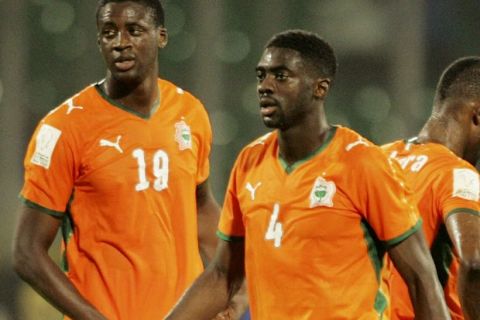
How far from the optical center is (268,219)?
4.64 metres

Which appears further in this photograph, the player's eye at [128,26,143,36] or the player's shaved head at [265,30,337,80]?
the player's eye at [128,26,143,36]

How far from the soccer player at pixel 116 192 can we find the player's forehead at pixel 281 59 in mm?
633

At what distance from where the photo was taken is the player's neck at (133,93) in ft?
17.1

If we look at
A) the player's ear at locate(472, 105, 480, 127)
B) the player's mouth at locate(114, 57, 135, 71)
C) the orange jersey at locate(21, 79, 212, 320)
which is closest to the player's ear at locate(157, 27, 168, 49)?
the player's mouth at locate(114, 57, 135, 71)

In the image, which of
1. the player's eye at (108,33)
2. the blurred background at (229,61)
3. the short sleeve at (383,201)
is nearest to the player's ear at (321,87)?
the short sleeve at (383,201)

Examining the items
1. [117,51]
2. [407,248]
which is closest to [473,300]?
[407,248]

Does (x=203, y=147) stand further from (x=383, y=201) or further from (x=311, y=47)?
(x=383, y=201)

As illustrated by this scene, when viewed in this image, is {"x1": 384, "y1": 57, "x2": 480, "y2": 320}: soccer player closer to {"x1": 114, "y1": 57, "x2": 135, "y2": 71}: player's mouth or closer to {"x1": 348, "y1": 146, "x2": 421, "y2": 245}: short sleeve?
{"x1": 348, "y1": 146, "x2": 421, "y2": 245}: short sleeve

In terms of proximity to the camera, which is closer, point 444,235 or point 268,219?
point 268,219

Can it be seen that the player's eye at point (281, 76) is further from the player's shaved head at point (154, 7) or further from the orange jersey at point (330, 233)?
the player's shaved head at point (154, 7)

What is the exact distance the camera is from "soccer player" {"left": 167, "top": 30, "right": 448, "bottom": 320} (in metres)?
4.50

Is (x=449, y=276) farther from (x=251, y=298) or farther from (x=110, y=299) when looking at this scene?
(x=110, y=299)

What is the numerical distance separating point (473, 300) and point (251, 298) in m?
1.02

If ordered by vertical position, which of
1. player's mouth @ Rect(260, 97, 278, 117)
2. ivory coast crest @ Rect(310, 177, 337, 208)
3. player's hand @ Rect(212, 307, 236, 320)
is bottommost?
player's hand @ Rect(212, 307, 236, 320)
